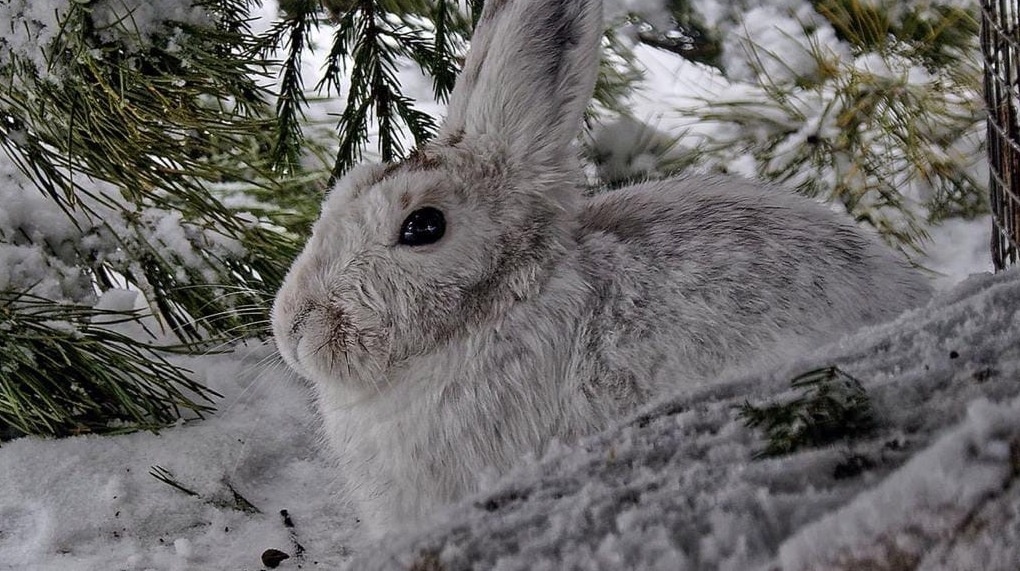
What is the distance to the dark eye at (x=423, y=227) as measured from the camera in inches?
40.7

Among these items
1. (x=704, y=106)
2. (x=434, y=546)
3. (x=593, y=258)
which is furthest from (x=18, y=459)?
(x=704, y=106)

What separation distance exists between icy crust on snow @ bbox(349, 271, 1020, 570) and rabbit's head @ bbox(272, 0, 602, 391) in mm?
359

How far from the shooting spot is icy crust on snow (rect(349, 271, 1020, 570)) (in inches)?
16.2

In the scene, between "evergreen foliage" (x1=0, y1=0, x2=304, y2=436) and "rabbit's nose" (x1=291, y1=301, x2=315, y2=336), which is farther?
"evergreen foliage" (x1=0, y1=0, x2=304, y2=436)

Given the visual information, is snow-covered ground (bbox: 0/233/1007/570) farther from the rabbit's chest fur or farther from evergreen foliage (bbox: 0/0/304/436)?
evergreen foliage (bbox: 0/0/304/436)

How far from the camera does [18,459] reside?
4.14 feet

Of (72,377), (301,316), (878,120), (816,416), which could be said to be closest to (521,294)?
(301,316)

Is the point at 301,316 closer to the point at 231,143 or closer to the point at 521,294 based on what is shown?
the point at 521,294

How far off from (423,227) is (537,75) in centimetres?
19

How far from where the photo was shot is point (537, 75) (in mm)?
1056

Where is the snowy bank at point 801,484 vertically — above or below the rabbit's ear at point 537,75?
below

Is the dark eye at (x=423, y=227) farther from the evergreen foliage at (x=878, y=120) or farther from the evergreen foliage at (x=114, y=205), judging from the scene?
the evergreen foliage at (x=878, y=120)

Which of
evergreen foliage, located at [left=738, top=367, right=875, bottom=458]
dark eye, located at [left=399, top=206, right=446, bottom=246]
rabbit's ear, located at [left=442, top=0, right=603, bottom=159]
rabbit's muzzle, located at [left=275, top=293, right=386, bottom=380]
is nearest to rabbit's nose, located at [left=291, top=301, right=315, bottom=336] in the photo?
rabbit's muzzle, located at [left=275, top=293, right=386, bottom=380]

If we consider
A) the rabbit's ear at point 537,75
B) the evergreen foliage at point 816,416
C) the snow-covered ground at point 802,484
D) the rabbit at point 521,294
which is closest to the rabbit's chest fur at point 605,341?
the rabbit at point 521,294
